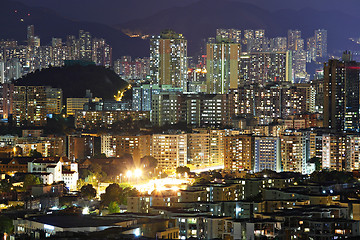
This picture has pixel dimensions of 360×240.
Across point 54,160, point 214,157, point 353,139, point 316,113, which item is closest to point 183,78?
point 316,113

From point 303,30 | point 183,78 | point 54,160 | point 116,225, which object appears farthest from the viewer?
point 303,30

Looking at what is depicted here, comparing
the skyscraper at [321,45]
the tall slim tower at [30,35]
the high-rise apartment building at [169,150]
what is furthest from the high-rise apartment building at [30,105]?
the skyscraper at [321,45]

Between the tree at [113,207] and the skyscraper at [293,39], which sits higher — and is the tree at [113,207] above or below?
below

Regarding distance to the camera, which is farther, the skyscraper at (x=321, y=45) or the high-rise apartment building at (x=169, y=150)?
the skyscraper at (x=321, y=45)

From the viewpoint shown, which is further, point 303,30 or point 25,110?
point 303,30

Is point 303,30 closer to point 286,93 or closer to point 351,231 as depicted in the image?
point 286,93

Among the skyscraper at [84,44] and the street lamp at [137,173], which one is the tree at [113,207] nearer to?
the street lamp at [137,173]
